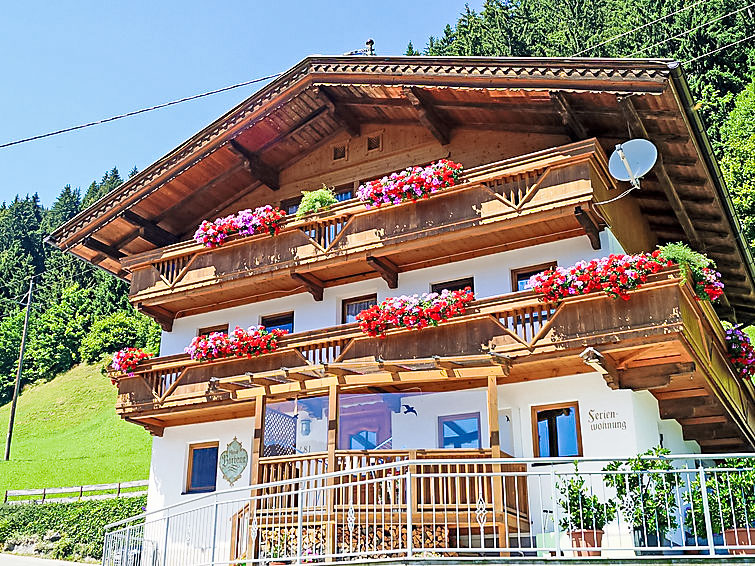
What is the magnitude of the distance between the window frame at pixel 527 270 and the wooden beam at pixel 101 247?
10.5 meters

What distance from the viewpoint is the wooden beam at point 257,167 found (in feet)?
65.8

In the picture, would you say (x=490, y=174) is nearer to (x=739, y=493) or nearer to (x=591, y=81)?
(x=591, y=81)

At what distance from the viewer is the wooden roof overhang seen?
50.1ft

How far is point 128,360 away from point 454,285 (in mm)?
7262

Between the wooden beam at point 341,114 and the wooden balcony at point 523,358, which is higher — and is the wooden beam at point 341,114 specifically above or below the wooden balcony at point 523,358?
above

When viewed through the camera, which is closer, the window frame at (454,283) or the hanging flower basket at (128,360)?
the window frame at (454,283)

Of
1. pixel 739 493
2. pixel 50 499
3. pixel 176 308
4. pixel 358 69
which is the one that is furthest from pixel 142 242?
pixel 50 499

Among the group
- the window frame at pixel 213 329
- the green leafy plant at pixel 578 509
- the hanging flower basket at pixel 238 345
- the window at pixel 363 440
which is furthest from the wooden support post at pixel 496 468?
the window frame at pixel 213 329

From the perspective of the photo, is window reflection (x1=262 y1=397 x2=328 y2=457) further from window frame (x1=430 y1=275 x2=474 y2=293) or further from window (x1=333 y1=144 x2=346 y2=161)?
window (x1=333 y1=144 x2=346 y2=161)

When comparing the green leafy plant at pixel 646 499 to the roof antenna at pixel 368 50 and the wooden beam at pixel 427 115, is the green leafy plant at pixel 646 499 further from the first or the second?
the roof antenna at pixel 368 50

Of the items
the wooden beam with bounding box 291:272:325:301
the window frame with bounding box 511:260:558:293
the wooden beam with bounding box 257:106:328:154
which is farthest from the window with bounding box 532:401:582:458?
the wooden beam with bounding box 257:106:328:154

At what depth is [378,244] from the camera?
16844 mm

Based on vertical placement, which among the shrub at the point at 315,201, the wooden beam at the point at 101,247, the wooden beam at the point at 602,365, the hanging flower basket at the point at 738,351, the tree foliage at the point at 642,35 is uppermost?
the tree foliage at the point at 642,35

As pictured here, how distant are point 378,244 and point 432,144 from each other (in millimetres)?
3086
